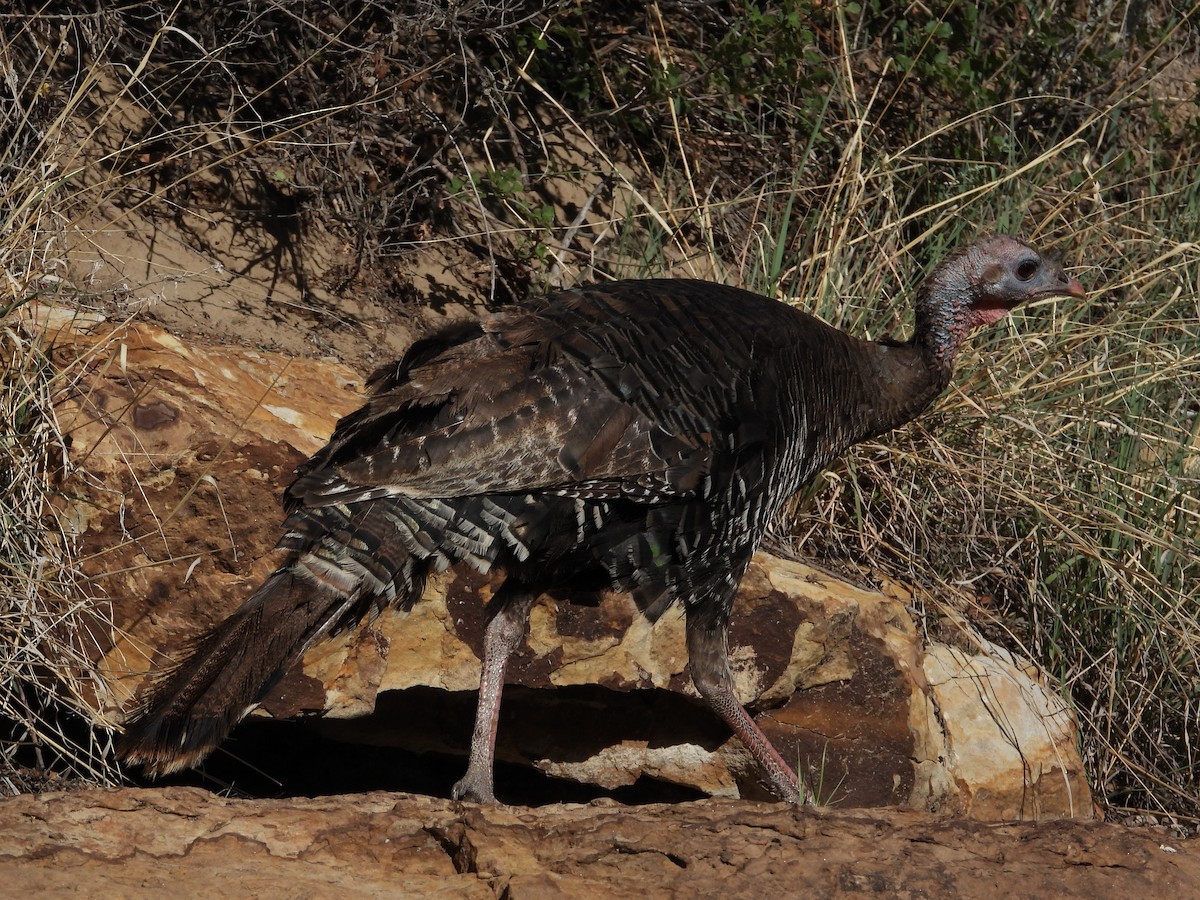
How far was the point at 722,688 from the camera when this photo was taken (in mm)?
4312

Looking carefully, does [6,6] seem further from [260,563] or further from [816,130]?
[816,130]

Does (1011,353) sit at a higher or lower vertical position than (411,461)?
lower

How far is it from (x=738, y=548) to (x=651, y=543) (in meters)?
0.31

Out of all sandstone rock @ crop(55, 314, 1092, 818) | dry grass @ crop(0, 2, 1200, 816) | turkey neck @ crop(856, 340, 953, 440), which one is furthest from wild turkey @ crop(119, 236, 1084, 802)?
dry grass @ crop(0, 2, 1200, 816)

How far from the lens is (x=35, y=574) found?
4031 millimetres

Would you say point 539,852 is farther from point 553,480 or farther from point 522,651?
point 522,651

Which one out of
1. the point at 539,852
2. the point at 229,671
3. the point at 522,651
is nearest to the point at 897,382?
the point at 522,651

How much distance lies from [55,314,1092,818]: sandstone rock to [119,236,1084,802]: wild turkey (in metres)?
0.37

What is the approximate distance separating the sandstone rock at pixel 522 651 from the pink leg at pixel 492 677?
349 millimetres

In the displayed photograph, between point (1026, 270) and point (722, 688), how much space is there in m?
1.96

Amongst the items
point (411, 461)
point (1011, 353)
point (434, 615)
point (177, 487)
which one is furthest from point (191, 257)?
point (1011, 353)

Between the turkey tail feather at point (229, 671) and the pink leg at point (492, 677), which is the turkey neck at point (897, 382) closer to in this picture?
the pink leg at point (492, 677)

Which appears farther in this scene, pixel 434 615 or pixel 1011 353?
pixel 1011 353

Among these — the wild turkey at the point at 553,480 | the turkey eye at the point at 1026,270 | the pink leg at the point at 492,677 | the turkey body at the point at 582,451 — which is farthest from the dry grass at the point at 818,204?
the pink leg at the point at 492,677
